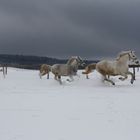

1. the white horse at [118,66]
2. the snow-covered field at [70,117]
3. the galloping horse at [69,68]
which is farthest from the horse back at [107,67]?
the snow-covered field at [70,117]

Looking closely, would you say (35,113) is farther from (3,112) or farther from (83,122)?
(83,122)

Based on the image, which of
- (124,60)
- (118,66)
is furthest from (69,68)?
(124,60)

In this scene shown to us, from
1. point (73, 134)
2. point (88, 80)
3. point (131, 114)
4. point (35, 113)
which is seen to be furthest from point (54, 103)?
point (88, 80)

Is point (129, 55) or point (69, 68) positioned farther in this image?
point (69, 68)

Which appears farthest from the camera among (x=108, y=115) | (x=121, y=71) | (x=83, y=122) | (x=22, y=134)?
(x=121, y=71)

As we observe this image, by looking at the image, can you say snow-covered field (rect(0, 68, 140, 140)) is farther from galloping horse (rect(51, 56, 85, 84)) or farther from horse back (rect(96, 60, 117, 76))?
galloping horse (rect(51, 56, 85, 84))

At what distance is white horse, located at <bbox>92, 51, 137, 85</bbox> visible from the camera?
21922 mm

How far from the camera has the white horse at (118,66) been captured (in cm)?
2192

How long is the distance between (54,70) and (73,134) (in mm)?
14850

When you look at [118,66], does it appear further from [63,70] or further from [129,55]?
[63,70]

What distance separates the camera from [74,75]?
2470 centimetres

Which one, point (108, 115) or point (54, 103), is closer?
point (108, 115)

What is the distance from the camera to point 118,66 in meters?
22.0

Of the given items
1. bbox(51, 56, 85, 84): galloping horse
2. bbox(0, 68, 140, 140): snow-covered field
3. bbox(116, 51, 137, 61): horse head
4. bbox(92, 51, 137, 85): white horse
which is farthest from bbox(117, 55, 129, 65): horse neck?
bbox(0, 68, 140, 140): snow-covered field
